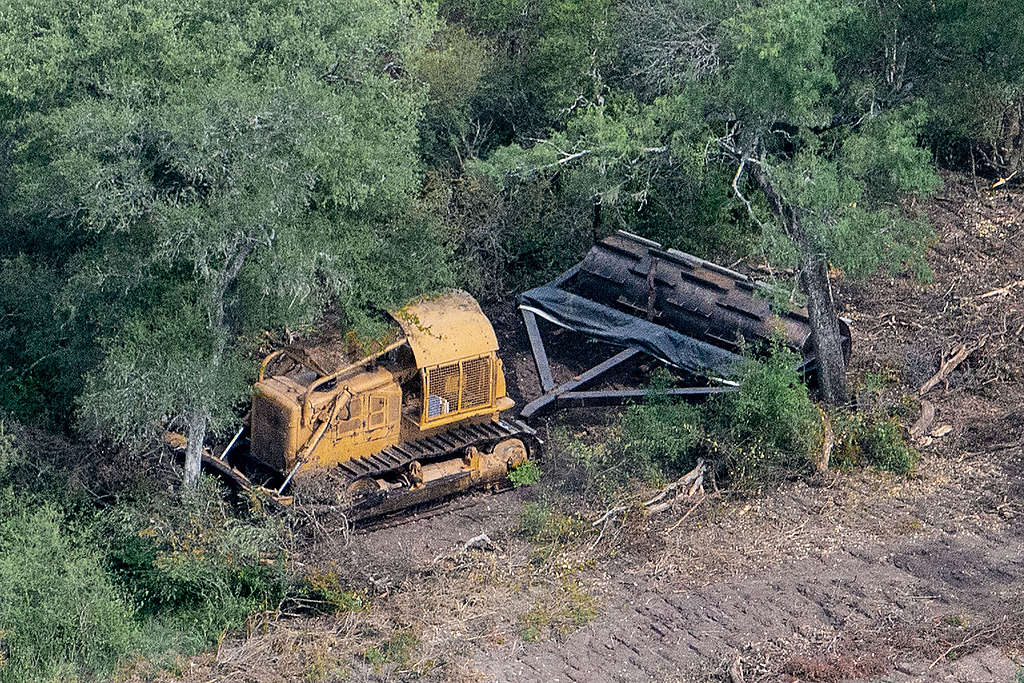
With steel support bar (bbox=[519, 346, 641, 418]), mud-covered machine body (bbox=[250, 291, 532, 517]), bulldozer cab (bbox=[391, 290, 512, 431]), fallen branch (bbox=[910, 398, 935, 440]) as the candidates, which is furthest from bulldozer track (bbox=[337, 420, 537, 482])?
fallen branch (bbox=[910, 398, 935, 440])

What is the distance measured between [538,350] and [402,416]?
357cm

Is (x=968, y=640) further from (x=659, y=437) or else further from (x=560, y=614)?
(x=659, y=437)

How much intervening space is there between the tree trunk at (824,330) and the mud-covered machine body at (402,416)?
439 centimetres

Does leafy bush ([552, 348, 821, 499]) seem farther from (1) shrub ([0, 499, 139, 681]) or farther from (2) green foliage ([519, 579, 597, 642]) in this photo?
(1) shrub ([0, 499, 139, 681])

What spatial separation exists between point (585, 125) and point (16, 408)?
9.30 meters

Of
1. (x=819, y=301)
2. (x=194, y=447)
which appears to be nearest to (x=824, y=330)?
(x=819, y=301)

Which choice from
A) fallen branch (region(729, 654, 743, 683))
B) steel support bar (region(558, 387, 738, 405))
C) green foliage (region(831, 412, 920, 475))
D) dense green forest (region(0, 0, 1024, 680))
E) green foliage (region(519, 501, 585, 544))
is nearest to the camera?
fallen branch (region(729, 654, 743, 683))

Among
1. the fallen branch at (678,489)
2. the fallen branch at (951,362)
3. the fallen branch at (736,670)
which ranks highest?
the fallen branch at (951,362)

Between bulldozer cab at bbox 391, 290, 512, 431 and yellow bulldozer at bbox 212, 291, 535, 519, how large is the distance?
0.04 feet

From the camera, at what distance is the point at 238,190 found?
52.0 feet

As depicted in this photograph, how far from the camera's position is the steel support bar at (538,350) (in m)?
20.9

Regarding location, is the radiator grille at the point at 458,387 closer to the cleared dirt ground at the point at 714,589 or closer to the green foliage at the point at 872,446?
the cleared dirt ground at the point at 714,589

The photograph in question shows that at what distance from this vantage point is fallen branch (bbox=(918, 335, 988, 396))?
20.6 meters

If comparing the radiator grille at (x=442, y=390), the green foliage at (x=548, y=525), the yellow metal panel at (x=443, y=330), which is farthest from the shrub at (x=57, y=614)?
the green foliage at (x=548, y=525)
